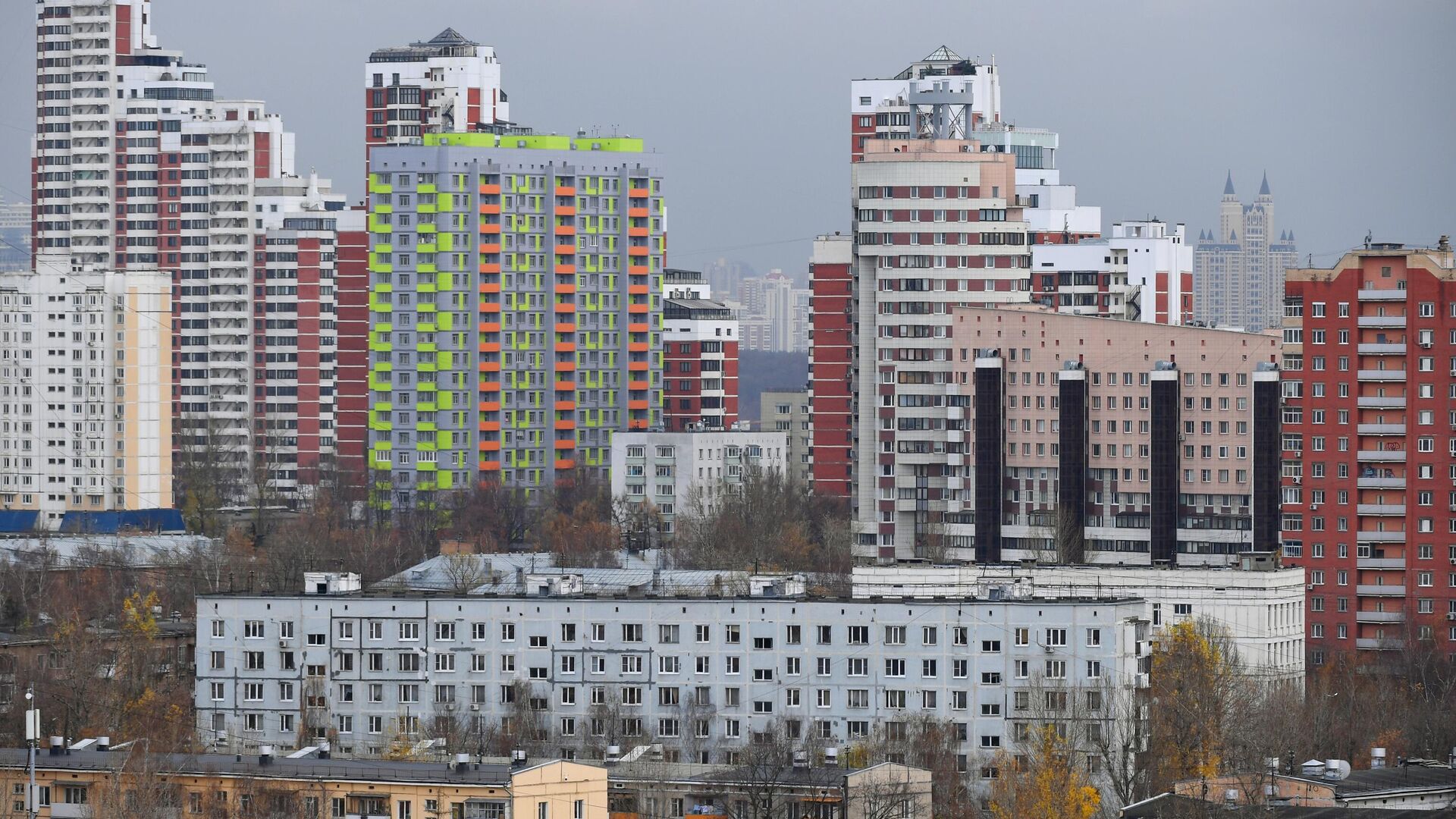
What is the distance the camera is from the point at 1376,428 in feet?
219

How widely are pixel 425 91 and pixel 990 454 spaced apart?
3848 centimetres

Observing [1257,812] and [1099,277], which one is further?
[1099,277]

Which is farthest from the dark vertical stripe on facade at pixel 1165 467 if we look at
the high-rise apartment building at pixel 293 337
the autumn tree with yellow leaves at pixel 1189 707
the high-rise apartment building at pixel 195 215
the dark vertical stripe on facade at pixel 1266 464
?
the high-rise apartment building at pixel 195 215

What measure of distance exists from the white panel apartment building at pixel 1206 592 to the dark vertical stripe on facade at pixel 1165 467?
34.8ft

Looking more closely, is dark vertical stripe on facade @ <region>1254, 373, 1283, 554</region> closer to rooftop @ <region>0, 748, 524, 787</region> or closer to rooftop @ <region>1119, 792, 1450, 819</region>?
rooftop @ <region>1119, 792, 1450, 819</region>

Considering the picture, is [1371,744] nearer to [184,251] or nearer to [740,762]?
[740,762]

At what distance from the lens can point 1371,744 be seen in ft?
165

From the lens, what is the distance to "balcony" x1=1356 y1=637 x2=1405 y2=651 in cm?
6456

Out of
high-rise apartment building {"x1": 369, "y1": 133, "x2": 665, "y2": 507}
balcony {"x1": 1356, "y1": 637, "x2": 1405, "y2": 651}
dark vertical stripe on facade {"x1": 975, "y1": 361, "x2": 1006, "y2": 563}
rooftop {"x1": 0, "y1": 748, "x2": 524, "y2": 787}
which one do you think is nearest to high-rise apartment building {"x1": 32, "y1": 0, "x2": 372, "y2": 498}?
high-rise apartment building {"x1": 369, "y1": 133, "x2": 665, "y2": 507}

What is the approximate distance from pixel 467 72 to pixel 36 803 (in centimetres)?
6717

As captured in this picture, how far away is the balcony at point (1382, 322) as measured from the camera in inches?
2613

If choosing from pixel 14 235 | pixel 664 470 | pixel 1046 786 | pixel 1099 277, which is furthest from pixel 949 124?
pixel 14 235

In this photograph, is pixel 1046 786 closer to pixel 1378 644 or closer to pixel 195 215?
pixel 1378 644

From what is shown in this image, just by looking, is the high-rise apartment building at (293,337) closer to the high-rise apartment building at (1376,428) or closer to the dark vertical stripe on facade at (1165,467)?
the dark vertical stripe on facade at (1165,467)
